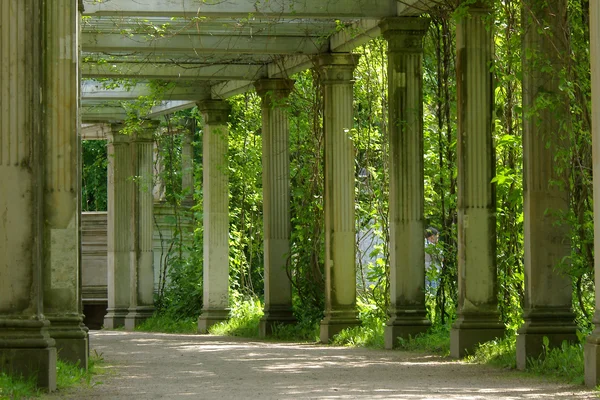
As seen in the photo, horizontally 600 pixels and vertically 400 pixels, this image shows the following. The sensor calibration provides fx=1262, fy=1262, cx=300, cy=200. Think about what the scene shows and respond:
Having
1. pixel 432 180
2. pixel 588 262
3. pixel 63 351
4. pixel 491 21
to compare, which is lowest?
pixel 63 351

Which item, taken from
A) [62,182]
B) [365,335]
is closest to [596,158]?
[62,182]

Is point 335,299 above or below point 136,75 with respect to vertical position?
below

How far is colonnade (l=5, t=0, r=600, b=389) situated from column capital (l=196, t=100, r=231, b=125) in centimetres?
3

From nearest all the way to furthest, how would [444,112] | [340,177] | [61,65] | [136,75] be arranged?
1. [61,65]
2. [444,112]
3. [340,177]
4. [136,75]

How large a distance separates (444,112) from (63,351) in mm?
9067

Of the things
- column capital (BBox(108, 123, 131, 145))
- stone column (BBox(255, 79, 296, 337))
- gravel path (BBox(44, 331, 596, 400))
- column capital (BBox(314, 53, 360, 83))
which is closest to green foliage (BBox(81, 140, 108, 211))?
column capital (BBox(108, 123, 131, 145))

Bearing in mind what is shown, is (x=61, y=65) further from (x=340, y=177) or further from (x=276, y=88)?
(x=276, y=88)

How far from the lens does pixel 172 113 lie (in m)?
35.0

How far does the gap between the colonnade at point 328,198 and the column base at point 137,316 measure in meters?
3.41

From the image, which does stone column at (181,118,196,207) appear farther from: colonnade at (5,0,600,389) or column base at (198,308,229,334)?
column base at (198,308,229,334)

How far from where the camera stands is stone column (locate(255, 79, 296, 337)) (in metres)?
25.8

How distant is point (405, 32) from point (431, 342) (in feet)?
16.0

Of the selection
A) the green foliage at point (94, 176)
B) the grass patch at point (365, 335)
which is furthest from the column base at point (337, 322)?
the green foliage at point (94, 176)

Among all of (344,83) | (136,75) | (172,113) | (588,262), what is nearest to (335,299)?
(344,83)
